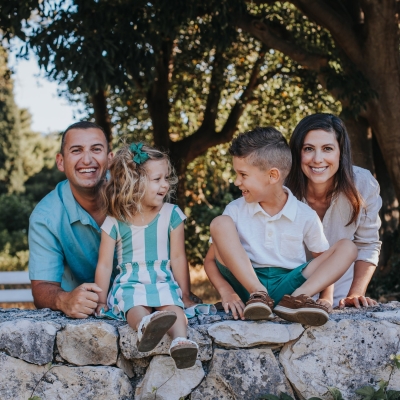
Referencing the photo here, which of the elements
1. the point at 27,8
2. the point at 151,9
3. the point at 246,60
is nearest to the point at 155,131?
the point at 246,60

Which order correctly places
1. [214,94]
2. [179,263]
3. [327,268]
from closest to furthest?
[327,268], [179,263], [214,94]

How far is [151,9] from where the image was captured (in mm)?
5809

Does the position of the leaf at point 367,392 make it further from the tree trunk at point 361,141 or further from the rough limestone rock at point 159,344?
the tree trunk at point 361,141

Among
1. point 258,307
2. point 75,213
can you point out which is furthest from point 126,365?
point 75,213

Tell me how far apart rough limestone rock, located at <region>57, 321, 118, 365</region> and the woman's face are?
142cm

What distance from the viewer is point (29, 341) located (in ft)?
9.05

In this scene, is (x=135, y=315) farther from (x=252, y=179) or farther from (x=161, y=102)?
(x=161, y=102)

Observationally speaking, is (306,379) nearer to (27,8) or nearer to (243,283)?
(243,283)

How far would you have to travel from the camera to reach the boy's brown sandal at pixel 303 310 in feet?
8.59

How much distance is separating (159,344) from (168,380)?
0.18 metres

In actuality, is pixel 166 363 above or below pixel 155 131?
below

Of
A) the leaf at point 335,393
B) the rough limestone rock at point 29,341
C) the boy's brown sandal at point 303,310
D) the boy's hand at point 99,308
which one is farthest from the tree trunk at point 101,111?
the leaf at point 335,393

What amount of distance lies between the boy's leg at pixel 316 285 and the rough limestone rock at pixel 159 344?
37 centimetres

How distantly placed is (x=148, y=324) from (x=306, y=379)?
832 mm
